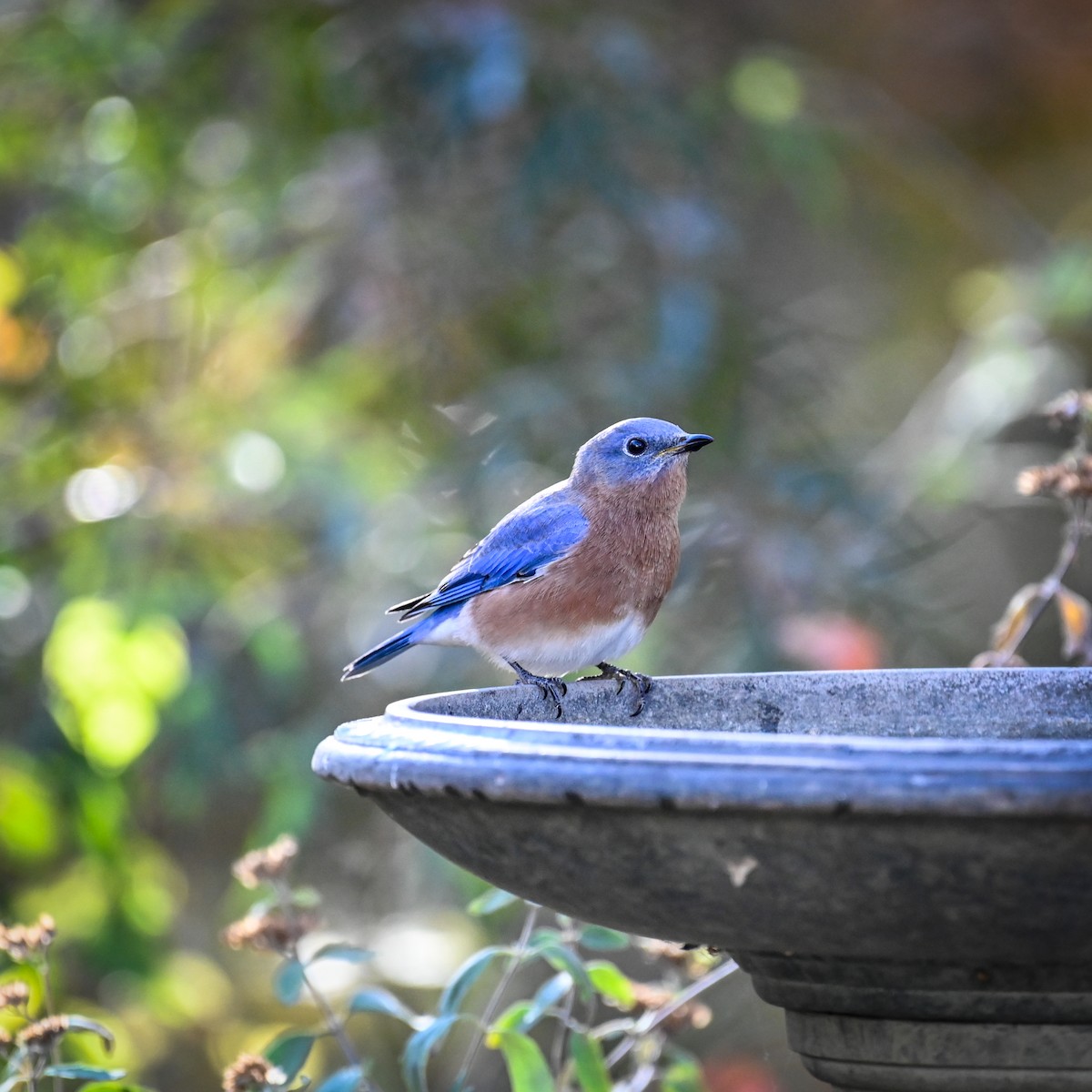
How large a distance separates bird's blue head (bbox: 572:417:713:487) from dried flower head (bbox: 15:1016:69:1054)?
57.4 inches

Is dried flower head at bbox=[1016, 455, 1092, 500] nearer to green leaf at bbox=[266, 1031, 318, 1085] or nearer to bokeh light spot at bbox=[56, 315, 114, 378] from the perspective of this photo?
green leaf at bbox=[266, 1031, 318, 1085]

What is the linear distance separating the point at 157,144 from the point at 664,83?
5.13 feet

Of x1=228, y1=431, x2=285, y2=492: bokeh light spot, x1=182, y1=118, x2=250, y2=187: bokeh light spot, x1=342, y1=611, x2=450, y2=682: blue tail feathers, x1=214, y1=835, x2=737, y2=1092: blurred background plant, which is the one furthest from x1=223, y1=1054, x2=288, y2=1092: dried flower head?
x1=182, y1=118, x2=250, y2=187: bokeh light spot

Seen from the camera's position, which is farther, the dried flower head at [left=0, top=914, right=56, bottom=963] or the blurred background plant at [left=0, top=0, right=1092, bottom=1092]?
the blurred background plant at [left=0, top=0, right=1092, bottom=1092]

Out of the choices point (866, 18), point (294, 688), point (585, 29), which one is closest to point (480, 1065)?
point (294, 688)

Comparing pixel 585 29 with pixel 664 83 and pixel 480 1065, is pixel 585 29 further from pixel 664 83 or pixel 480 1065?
pixel 480 1065

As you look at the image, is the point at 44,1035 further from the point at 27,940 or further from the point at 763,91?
the point at 763,91

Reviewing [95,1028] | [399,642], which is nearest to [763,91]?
[399,642]

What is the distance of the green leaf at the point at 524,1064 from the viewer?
1.97 m

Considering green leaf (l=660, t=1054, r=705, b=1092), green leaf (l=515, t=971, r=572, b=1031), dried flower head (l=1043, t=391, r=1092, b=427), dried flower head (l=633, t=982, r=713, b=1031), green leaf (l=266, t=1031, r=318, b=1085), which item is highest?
dried flower head (l=1043, t=391, r=1092, b=427)

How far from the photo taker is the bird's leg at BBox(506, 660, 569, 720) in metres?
2.25

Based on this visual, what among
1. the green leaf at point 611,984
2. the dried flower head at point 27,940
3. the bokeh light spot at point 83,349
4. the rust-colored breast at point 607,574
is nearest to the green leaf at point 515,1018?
the green leaf at point 611,984

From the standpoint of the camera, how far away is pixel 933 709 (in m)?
2.07

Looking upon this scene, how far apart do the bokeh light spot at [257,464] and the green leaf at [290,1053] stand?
225 cm
